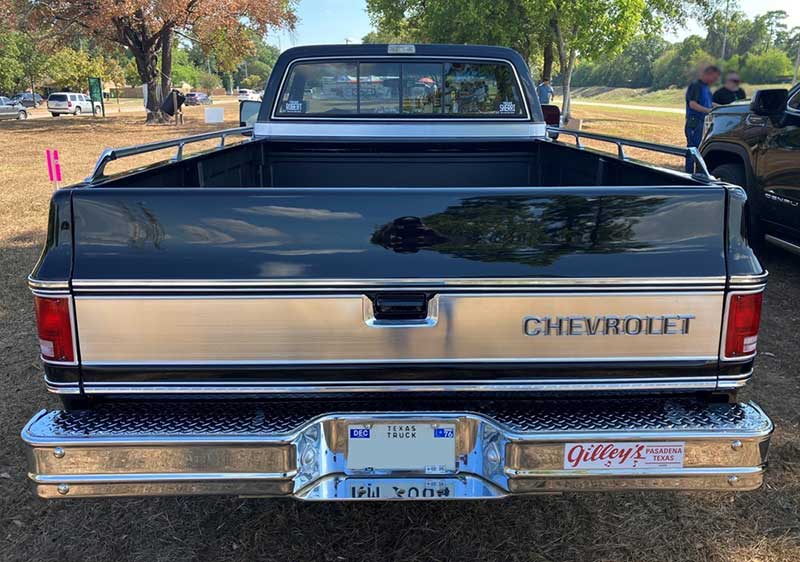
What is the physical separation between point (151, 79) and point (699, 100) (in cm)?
2411

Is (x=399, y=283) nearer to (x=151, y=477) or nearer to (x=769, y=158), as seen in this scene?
(x=151, y=477)

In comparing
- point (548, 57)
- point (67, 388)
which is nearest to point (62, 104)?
point (548, 57)

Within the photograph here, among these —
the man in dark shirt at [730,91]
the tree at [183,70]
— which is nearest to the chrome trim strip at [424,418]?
the man in dark shirt at [730,91]

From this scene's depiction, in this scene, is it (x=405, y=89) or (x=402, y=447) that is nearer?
(x=402, y=447)

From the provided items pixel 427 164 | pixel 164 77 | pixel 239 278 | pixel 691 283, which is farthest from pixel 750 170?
pixel 164 77

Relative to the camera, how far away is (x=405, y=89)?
15.3 ft

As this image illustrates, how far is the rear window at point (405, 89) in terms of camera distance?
462 cm

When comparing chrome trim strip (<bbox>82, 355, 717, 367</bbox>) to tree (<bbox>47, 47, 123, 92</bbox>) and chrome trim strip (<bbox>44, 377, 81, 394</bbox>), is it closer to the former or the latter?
chrome trim strip (<bbox>44, 377, 81, 394</bbox>)

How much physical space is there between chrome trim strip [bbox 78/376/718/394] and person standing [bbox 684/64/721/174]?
28.6 ft

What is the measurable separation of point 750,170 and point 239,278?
5.47 m

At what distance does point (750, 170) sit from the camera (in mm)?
5969

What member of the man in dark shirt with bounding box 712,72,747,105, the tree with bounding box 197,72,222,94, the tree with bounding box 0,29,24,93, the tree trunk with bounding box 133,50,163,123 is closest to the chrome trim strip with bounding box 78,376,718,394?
the man in dark shirt with bounding box 712,72,747,105

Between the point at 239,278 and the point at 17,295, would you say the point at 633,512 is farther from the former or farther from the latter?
the point at 17,295

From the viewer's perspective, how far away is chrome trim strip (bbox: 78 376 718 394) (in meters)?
2.09
